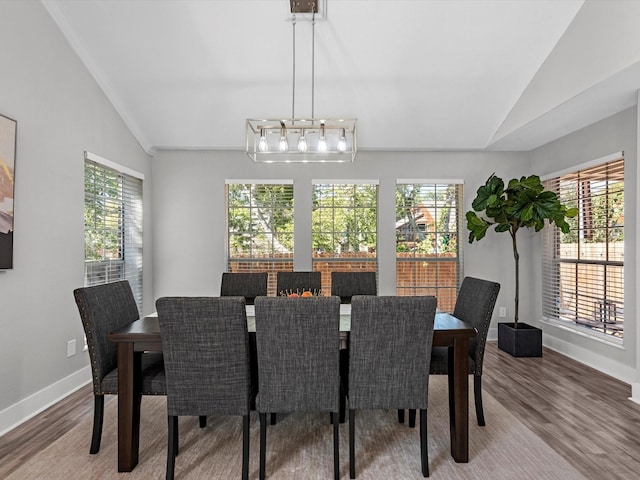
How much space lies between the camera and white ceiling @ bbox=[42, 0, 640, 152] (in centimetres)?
314

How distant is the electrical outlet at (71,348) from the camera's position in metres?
3.30

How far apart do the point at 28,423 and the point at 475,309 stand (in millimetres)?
3125

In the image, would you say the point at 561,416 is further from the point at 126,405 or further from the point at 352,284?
the point at 126,405

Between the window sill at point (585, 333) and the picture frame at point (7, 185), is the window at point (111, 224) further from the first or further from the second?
the window sill at point (585, 333)

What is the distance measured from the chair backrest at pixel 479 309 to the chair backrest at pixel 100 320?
7.36ft

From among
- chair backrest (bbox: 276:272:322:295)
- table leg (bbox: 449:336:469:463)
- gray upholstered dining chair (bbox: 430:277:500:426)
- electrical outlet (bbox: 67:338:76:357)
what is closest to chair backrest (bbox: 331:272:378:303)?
chair backrest (bbox: 276:272:322:295)

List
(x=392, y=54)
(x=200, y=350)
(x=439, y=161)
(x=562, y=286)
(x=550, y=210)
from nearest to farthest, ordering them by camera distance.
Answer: (x=200, y=350), (x=392, y=54), (x=550, y=210), (x=562, y=286), (x=439, y=161)

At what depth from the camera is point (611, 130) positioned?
3.74 meters

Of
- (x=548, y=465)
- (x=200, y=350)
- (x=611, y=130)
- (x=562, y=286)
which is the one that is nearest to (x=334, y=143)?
(x=611, y=130)

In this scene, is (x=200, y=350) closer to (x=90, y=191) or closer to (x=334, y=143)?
(x=90, y=191)

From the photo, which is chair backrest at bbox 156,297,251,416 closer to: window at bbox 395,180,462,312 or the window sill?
window at bbox 395,180,462,312

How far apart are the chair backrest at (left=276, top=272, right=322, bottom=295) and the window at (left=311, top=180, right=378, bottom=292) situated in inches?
46.9

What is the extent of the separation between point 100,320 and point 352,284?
2128 mm

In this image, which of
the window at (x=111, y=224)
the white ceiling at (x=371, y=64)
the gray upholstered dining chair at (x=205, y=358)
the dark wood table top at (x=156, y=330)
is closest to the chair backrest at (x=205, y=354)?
the gray upholstered dining chair at (x=205, y=358)
